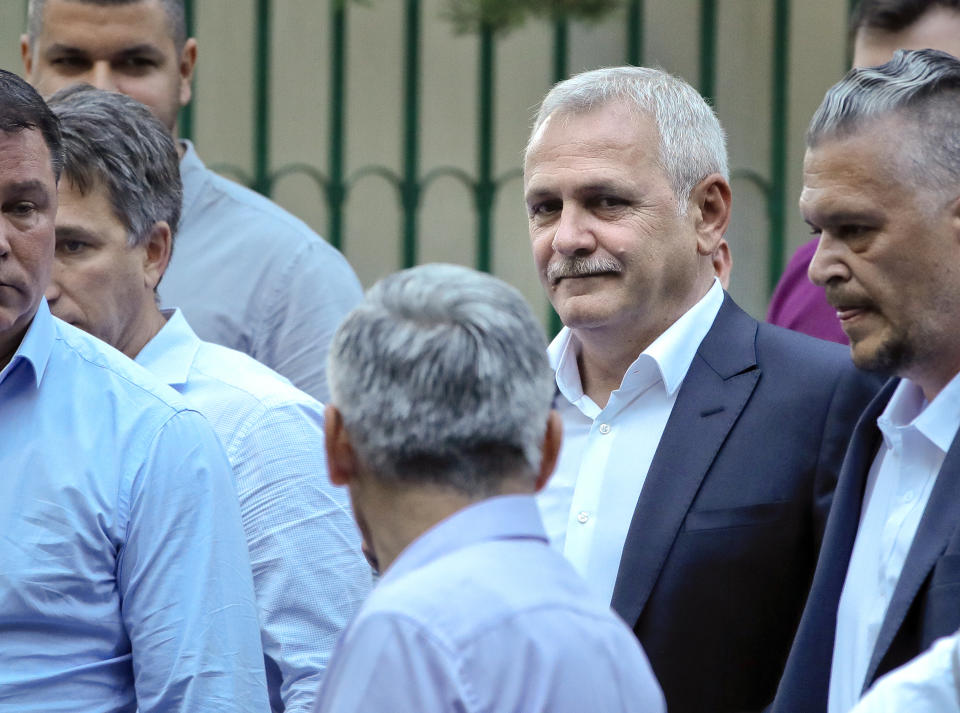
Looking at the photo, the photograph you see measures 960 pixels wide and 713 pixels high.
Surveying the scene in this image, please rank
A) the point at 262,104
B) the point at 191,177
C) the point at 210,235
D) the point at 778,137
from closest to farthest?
the point at 210,235 → the point at 191,177 → the point at 778,137 → the point at 262,104

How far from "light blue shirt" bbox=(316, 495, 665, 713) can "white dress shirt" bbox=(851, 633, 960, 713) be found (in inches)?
9.7

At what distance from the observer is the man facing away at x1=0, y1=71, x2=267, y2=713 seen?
2.09m

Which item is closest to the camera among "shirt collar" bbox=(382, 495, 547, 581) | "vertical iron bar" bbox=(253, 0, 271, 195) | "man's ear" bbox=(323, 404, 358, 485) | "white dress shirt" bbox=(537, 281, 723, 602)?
"shirt collar" bbox=(382, 495, 547, 581)

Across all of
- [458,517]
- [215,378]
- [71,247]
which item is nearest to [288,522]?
[215,378]

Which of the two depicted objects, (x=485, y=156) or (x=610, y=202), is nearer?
(x=610, y=202)

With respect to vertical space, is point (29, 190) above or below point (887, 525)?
above

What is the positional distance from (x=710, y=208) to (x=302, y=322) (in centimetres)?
102

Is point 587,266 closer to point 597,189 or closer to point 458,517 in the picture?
point 597,189

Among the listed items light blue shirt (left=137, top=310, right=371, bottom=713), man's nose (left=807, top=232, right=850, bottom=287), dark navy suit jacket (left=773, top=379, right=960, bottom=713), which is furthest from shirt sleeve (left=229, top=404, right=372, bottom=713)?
man's nose (left=807, top=232, right=850, bottom=287)

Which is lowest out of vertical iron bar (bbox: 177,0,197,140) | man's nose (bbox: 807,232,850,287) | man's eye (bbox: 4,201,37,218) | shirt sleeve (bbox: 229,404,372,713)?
shirt sleeve (bbox: 229,404,372,713)

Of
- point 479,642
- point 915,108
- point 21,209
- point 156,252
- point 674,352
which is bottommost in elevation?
point 674,352

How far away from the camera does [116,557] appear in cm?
214

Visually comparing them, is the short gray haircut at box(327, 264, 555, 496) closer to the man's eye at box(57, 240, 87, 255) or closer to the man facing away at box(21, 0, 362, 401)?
the man's eye at box(57, 240, 87, 255)

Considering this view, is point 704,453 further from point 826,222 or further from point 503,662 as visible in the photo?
point 503,662
